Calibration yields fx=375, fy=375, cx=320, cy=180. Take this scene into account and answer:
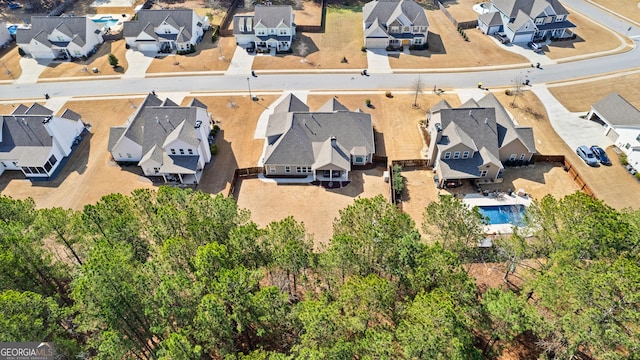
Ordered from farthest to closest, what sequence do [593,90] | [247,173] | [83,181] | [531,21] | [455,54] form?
[531,21] → [455,54] → [593,90] → [247,173] → [83,181]

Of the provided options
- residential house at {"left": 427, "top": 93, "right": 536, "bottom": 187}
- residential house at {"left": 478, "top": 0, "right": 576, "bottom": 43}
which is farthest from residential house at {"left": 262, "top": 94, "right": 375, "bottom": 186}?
residential house at {"left": 478, "top": 0, "right": 576, "bottom": 43}

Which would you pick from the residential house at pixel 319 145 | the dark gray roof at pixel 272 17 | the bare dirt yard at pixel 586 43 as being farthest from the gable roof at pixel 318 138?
the bare dirt yard at pixel 586 43

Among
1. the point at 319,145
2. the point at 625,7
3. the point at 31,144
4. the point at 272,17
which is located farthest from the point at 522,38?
the point at 31,144

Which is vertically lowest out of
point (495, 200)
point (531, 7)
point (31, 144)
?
point (31, 144)

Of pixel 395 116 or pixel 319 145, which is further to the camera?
pixel 395 116

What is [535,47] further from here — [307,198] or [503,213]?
[307,198]

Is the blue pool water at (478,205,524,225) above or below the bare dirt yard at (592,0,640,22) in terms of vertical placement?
below

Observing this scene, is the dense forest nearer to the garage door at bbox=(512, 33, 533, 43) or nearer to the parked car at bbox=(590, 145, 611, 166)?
the parked car at bbox=(590, 145, 611, 166)
